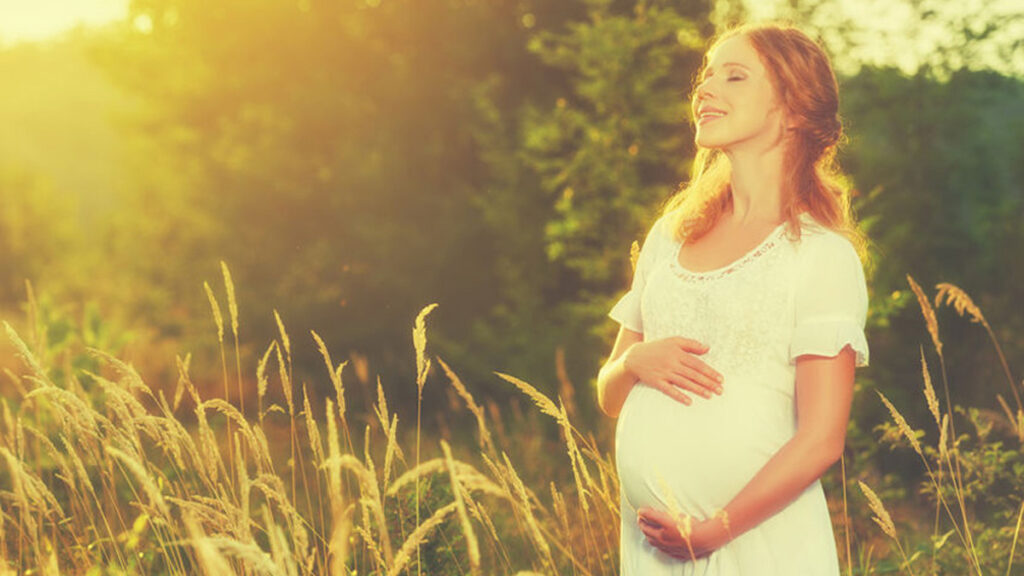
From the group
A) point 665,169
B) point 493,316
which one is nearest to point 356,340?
point 493,316

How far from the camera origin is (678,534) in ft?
6.66

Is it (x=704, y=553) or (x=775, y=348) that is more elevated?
(x=775, y=348)

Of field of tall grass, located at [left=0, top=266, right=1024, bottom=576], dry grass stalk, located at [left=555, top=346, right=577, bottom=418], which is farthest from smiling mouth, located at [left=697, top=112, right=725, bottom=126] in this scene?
dry grass stalk, located at [left=555, top=346, right=577, bottom=418]

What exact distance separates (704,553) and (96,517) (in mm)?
3187

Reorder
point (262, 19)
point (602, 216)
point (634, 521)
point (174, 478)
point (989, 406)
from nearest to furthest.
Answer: point (634, 521) < point (174, 478) < point (989, 406) < point (602, 216) < point (262, 19)

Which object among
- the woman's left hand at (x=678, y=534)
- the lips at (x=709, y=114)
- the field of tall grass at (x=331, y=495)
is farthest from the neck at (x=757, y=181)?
the woman's left hand at (x=678, y=534)

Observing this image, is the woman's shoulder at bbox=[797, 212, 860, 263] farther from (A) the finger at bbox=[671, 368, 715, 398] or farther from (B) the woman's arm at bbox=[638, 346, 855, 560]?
(A) the finger at bbox=[671, 368, 715, 398]

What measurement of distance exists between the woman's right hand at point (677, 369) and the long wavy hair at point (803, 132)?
1.09 ft

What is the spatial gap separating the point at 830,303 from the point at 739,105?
535 millimetres

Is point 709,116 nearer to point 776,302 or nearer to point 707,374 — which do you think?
point 776,302

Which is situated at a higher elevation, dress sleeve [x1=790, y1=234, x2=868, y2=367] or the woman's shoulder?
the woman's shoulder

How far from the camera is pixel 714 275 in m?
2.20

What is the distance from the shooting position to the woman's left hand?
6.63ft

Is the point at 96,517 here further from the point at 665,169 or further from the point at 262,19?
the point at 262,19
